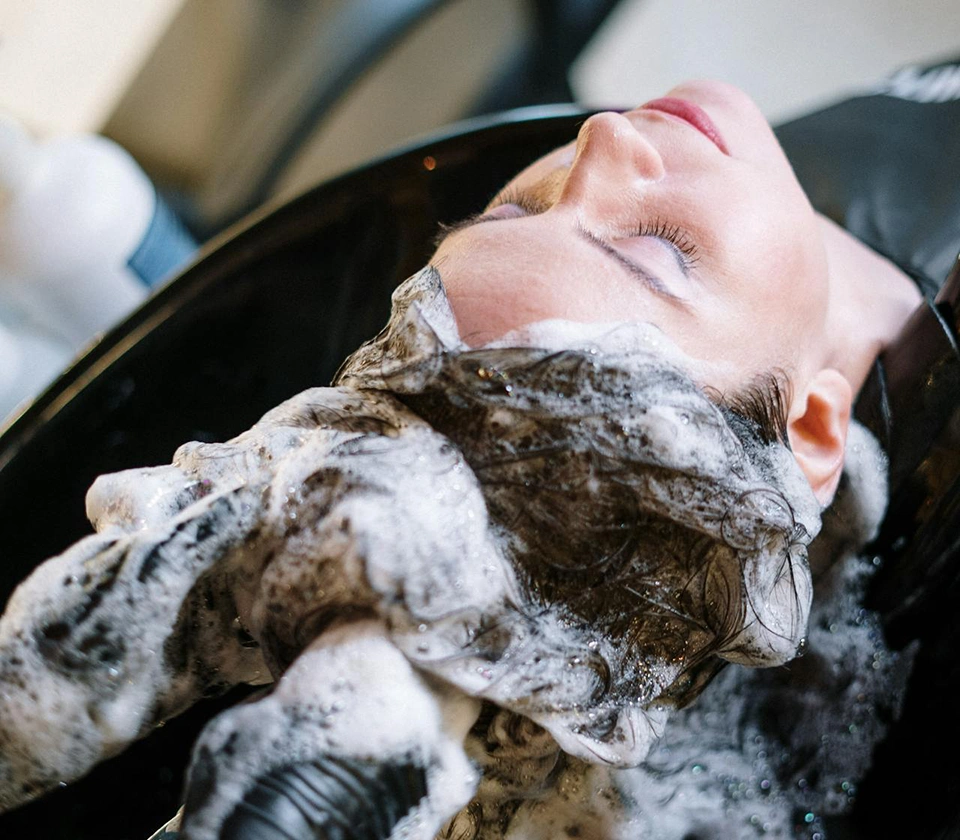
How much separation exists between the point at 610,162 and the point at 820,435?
0.22 m

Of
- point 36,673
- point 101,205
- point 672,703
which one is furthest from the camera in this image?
point 101,205

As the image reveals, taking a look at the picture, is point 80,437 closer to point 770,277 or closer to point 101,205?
point 101,205

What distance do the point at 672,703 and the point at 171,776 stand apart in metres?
0.44

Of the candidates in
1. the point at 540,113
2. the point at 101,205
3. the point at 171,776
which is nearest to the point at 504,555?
the point at 171,776

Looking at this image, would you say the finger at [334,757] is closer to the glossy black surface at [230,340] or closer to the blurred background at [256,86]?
the glossy black surface at [230,340]

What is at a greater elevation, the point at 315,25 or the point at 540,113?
the point at 315,25

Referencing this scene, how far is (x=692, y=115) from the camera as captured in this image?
0.62 meters

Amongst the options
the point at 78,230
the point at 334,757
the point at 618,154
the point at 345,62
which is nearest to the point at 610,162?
the point at 618,154

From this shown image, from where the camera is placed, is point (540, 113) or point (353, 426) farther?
point (540, 113)

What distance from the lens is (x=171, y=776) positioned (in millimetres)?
738

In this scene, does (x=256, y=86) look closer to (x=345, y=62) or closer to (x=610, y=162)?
(x=345, y=62)

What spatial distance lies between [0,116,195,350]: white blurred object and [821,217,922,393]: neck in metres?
0.63

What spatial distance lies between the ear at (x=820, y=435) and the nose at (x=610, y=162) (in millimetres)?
173

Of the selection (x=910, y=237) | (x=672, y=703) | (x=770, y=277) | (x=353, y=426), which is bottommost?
(x=910, y=237)
